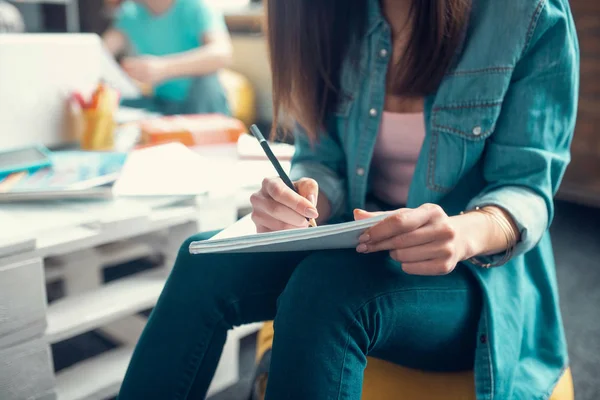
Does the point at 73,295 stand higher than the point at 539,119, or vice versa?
the point at 539,119

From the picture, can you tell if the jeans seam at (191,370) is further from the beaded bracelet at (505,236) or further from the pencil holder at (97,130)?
the pencil holder at (97,130)

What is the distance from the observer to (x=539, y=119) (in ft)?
2.09

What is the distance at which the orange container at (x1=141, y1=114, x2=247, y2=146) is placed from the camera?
1.14 metres

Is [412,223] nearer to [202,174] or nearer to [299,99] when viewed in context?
[299,99]

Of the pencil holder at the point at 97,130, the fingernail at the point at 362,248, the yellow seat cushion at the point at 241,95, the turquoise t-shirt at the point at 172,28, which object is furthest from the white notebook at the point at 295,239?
the yellow seat cushion at the point at 241,95

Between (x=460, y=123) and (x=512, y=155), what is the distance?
0.07 meters

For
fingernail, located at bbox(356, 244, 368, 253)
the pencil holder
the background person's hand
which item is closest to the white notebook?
fingernail, located at bbox(356, 244, 368, 253)

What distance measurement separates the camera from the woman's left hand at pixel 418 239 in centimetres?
52

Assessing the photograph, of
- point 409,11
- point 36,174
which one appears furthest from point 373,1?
point 36,174

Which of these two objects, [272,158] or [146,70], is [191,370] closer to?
[272,158]

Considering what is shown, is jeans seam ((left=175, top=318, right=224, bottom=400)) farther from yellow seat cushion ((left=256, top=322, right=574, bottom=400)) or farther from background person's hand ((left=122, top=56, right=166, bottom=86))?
background person's hand ((left=122, top=56, right=166, bottom=86))

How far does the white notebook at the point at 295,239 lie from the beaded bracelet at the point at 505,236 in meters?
0.15

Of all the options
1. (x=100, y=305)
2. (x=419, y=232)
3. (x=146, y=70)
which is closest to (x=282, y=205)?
(x=419, y=232)

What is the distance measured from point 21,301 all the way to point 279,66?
0.46 m
